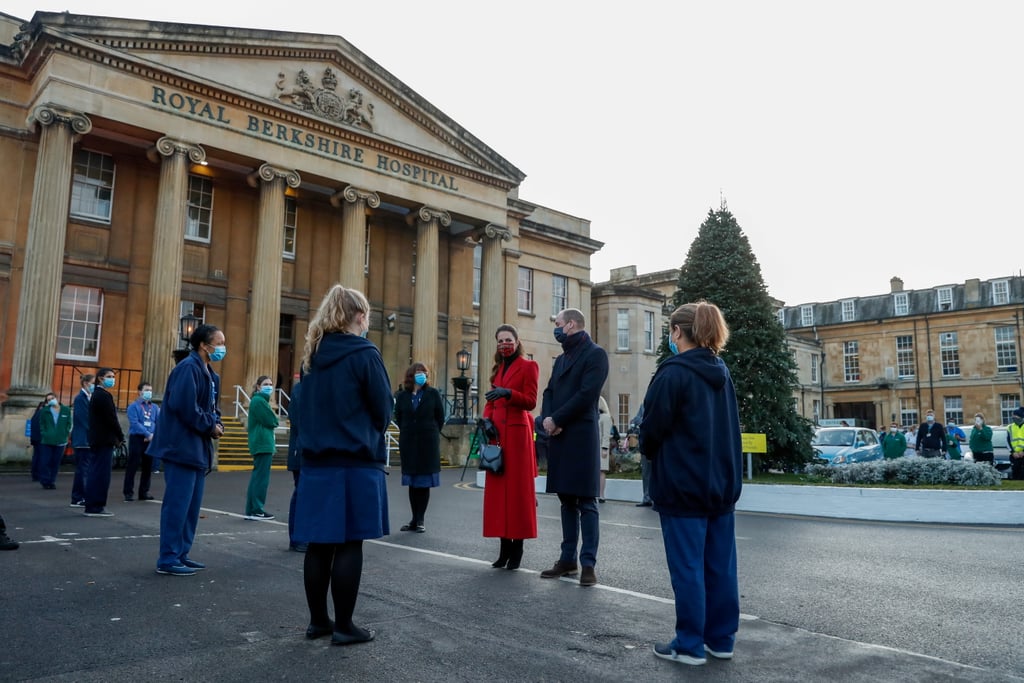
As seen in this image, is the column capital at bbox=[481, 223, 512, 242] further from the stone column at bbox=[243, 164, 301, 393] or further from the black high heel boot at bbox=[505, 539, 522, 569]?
the black high heel boot at bbox=[505, 539, 522, 569]

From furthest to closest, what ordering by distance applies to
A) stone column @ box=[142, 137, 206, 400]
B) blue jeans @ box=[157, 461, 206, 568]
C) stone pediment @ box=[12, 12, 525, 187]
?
1. stone column @ box=[142, 137, 206, 400]
2. stone pediment @ box=[12, 12, 525, 187]
3. blue jeans @ box=[157, 461, 206, 568]

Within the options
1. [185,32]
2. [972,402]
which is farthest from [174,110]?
[972,402]

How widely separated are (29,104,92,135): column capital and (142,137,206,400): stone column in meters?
1.90

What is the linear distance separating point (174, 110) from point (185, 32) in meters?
2.41

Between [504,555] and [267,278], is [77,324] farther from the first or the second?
[504,555]

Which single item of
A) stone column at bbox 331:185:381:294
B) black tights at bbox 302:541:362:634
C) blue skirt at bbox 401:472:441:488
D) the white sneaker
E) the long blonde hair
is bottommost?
the white sneaker

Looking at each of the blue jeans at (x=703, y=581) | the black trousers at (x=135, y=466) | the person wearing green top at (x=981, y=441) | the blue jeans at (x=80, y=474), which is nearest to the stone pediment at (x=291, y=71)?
the black trousers at (x=135, y=466)

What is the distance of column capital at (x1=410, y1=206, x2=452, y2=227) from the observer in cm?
2708

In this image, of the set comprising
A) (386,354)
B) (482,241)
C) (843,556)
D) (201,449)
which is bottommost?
(843,556)

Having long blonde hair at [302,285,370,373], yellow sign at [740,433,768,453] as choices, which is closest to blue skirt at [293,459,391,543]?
long blonde hair at [302,285,370,373]

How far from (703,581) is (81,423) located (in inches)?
421

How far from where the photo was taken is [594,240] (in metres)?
37.2

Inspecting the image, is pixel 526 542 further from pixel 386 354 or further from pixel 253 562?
pixel 386 354

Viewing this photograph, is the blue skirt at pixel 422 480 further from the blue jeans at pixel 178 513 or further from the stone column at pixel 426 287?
the stone column at pixel 426 287
